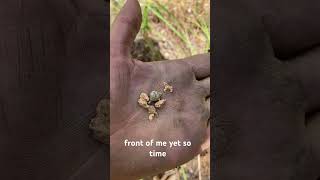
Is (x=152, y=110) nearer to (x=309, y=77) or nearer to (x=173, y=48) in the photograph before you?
(x=173, y=48)

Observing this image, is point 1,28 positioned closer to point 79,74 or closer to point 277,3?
point 79,74

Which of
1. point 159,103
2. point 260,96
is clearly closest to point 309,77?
point 260,96

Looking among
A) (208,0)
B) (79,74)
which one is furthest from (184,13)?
(79,74)

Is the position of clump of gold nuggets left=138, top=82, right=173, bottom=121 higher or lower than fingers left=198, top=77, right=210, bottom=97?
lower

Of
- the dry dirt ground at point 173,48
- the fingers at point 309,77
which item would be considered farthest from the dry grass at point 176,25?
the fingers at point 309,77

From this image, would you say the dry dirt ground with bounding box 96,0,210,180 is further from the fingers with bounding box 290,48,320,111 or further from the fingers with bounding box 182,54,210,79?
the fingers with bounding box 290,48,320,111

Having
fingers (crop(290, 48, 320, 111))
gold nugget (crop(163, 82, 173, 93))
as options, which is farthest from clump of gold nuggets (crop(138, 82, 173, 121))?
fingers (crop(290, 48, 320, 111))

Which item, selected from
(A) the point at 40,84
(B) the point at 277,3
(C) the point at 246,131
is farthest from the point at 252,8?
(A) the point at 40,84

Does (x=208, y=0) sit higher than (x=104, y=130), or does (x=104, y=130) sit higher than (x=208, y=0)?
(x=208, y=0)
